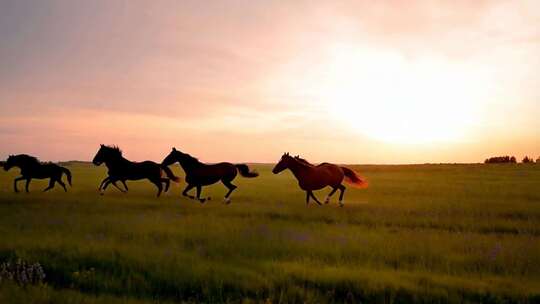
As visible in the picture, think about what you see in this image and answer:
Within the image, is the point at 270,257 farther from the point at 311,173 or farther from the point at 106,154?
the point at 106,154

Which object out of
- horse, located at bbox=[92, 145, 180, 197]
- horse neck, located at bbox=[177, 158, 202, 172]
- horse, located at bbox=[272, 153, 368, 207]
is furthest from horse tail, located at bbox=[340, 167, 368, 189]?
horse, located at bbox=[92, 145, 180, 197]

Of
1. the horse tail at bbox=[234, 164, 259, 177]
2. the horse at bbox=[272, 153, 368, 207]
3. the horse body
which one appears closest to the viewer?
the horse at bbox=[272, 153, 368, 207]

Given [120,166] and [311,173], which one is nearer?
[311,173]

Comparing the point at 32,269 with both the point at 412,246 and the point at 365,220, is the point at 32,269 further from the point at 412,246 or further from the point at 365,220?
the point at 365,220

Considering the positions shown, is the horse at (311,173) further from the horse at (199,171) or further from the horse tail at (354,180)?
the horse at (199,171)

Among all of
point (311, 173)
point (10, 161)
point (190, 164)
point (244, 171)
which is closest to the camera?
point (311, 173)

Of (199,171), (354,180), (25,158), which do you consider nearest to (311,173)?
(354,180)

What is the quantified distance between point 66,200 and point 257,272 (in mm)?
14143

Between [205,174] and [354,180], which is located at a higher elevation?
[205,174]

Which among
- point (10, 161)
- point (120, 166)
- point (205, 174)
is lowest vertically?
point (205, 174)

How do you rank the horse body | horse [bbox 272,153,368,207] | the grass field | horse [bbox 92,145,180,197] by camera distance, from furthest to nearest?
horse [bbox 92,145,180,197], the horse body, horse [bbox 272,153,368,207], the grass field

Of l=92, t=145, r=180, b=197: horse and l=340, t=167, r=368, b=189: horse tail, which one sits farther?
l=92, t=145, r=180, b=197: horse

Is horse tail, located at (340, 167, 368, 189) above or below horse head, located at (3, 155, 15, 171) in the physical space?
below

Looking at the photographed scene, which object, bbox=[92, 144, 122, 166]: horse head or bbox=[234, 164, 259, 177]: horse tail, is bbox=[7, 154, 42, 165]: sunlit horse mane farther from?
bbox=[234, 164, 259, 177]: horse tail
